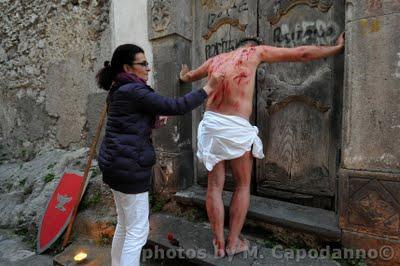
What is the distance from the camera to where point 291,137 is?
2658 mm

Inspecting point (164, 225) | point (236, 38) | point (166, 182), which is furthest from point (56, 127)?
point (236, 38)

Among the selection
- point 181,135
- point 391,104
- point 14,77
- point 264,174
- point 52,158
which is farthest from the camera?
point 14,77

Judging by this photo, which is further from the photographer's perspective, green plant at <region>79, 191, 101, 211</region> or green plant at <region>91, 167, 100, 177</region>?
green plant at <region>91, 167, 100, 177</region>

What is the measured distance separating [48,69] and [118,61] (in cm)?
293

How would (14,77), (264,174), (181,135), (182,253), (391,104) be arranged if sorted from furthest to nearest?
(14,77)
(181,135)
(264,174)
(182,253)
(391,104)

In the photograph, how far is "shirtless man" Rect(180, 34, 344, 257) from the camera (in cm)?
205

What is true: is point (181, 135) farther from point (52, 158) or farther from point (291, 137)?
point (52, 158)

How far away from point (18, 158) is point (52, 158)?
1.23 m

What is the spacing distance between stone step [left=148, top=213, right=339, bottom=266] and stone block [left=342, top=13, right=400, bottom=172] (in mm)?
800

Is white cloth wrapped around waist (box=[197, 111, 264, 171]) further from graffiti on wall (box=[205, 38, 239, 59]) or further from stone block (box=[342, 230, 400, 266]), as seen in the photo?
graffiti on wall (box=[205, 38, 239, 59])

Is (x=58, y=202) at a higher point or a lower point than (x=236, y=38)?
lower

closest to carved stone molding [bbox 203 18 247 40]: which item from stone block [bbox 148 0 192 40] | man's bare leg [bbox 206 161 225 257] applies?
Answer: stone block [bbox 148 0 192 40]

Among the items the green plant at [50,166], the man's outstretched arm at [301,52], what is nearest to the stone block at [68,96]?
the green plant at [50,166]

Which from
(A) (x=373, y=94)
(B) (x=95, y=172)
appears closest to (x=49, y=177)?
(B) (x=95, y=172)
